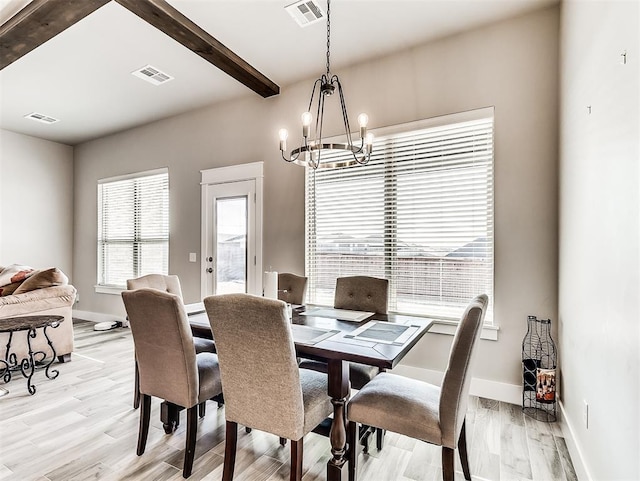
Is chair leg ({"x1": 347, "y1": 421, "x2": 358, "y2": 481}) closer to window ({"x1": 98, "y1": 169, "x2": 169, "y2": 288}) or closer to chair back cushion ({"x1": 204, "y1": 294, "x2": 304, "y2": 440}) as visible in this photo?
chair back cushion ({"x1": 204, "y1": 294, "x2": 304, "y2": 440})

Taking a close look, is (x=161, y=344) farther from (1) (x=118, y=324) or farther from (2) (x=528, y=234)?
(1) (x=118, y=324)

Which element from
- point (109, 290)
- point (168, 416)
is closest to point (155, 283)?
point (168, 416)

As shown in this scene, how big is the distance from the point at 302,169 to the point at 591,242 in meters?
2.75

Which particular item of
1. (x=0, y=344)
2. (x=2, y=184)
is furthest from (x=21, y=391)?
(x=2, y=184)

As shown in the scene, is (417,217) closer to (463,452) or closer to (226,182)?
(463,452)

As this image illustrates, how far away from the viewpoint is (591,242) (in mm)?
1777

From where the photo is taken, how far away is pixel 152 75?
386 centimetres

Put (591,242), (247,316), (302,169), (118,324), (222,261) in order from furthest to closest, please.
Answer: (118,324) → (222,261) → (302,169) → (591,242) → (247,316)

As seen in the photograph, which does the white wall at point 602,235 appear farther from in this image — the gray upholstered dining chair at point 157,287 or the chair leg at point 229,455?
the gray upholstered dining chair at point 157,287

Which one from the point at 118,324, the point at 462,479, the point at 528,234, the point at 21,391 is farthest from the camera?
the point at 118,324

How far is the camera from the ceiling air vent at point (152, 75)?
3727 millimetres

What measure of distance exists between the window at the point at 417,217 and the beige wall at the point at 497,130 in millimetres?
127

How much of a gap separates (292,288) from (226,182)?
6.37ft

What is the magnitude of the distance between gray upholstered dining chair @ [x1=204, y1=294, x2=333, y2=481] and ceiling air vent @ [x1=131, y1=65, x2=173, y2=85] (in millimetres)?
3210
